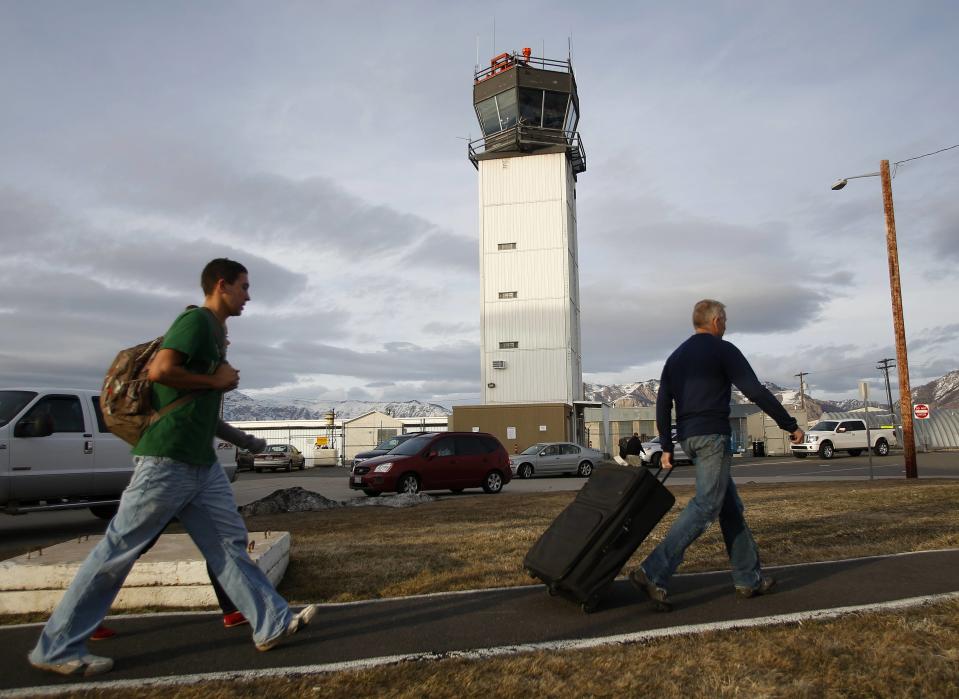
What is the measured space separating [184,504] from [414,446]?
14.2 meters

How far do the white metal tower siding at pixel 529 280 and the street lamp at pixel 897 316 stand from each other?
24.0m

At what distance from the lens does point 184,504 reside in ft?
11.8

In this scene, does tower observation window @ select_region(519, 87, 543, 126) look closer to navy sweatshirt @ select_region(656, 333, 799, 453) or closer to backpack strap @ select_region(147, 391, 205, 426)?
navy sweatshirt @ select_region(656, 333, 799, 453)

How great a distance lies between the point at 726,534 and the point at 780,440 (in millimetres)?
48963

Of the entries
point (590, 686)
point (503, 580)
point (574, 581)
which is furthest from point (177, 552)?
point (590, 686)

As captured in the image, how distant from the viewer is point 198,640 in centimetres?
388

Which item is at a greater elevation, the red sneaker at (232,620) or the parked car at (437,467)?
the parked car at (437,467)

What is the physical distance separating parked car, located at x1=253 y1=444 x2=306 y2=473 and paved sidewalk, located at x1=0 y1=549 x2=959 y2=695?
34.9m

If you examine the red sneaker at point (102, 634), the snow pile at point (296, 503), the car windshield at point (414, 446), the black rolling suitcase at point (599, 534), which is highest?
the car windshield at point (414, 446)

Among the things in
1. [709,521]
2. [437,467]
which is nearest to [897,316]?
[437,467]

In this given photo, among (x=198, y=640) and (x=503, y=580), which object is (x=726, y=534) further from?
(x=198, y=640)

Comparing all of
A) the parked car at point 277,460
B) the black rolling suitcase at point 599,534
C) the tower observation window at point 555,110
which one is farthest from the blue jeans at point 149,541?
the tower observation window at point 555,110

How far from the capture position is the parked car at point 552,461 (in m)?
27.8

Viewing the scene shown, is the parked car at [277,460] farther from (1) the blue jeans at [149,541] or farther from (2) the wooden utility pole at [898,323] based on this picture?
(1) the blue jeans at [149,541]
